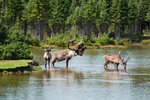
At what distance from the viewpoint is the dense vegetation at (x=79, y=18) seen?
105500 mm

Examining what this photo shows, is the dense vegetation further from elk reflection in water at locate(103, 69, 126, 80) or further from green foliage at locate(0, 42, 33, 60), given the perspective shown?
elk reflection in water at locate(103, 69, 126, 80)

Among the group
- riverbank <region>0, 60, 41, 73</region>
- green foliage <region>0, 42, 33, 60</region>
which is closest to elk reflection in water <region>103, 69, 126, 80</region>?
riverbank <region>0, 60, 41, 73</region>

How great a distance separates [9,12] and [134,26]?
4250cm

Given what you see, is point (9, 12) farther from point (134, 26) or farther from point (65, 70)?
point (65, 70)

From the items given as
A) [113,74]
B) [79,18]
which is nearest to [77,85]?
[113,74]

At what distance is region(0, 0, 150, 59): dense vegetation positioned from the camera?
346ft

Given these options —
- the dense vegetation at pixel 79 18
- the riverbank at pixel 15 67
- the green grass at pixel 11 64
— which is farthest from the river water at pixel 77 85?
the dense vegetation at pixel 79 18

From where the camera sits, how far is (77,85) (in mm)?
31719

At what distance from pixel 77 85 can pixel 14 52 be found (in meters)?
12.1

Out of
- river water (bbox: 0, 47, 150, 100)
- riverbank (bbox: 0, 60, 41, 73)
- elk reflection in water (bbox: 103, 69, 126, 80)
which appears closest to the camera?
river water (bbox: 0, 47, 150, 100)

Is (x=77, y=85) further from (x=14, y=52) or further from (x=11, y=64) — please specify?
(x=14, y=52)

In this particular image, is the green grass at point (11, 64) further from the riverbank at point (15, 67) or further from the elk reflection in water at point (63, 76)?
the elk reflection in water at point (63, 76)

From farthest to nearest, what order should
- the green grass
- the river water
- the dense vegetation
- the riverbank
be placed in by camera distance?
the dense vegetation < the green grass < the riverbank < the river water

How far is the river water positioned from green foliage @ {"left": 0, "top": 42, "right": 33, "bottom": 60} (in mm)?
3766
